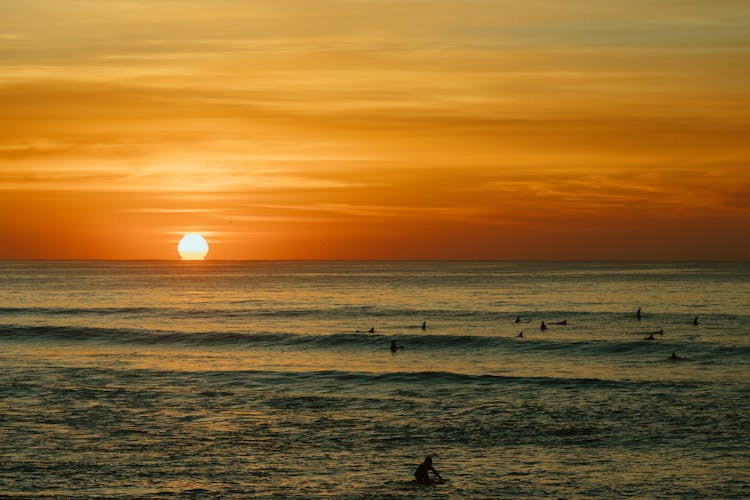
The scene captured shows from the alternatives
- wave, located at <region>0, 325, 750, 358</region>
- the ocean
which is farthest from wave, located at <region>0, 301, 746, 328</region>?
wave, located at <region>0, 325, 750, 358</region>

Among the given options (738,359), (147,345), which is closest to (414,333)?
(147,345)

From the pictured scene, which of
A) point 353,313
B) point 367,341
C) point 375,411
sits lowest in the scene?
point 375,411

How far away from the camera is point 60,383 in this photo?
1524 inches

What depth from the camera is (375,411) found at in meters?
32.2

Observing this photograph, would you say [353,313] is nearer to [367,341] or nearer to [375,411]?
[367,341]

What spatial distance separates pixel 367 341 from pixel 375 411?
2735 centimetres

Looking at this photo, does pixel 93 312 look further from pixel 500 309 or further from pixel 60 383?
pixel 60 383

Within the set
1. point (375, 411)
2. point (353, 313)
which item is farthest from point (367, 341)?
point (353, 313)

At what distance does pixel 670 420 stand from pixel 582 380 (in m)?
10.1

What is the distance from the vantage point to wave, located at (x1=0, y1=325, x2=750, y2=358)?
52316mm

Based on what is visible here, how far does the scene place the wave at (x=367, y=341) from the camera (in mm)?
52316

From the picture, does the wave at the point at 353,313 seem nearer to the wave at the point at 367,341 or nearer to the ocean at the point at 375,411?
the ocean at the point at 375,411

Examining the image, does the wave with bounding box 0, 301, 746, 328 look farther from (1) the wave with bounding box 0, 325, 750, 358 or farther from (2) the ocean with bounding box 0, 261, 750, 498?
(1) the wave with bounding box 0, 325, 750, 358

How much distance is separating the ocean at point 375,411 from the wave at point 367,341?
0.21 m
